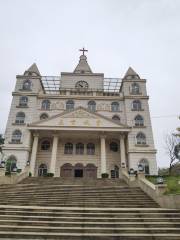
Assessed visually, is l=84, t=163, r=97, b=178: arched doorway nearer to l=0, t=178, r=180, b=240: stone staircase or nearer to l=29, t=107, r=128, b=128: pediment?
l=29, t=107, r=128, b=128: pediment

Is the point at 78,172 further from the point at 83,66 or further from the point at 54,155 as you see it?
the point at 83,66

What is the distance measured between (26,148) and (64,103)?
31.1 ft

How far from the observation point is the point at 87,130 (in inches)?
1088

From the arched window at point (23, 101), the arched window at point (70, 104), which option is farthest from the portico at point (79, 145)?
the arched window at point (23, 101)

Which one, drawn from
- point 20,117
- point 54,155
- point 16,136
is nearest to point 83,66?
point 20,117

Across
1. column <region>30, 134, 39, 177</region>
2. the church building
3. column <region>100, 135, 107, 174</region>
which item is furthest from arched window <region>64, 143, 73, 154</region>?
column <region>100, 135, 107, 174</region>

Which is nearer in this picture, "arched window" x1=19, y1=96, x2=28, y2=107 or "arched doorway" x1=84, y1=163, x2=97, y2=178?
"arched doorway" x1=84, y1=163, x2=97, y2=178

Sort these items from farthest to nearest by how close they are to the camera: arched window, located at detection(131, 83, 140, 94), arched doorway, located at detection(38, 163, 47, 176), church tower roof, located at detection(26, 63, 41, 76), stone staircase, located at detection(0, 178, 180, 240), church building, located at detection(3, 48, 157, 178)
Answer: church tower roof, located at detection(26, 63, 41, 76), arched window, located at detection(131, 83, 140, 94), arched doorway, located at detection(38, 163, 47, 176), church building, located at detection(3, 48, 157, 178), stone staircase, located at detection(0, 178, 180, 240)

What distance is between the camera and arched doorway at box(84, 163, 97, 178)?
93.4ft

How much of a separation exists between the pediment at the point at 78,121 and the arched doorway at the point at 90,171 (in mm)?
5585

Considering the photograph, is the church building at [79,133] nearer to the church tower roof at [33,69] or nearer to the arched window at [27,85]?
the arched window at [27,85]

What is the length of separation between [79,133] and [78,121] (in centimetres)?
167

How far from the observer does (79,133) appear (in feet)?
92.8

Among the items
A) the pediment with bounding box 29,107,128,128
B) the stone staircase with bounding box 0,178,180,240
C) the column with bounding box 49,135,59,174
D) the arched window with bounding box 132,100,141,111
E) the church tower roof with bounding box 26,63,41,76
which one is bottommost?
the stone staircase with bounding box 0,178,180,240
